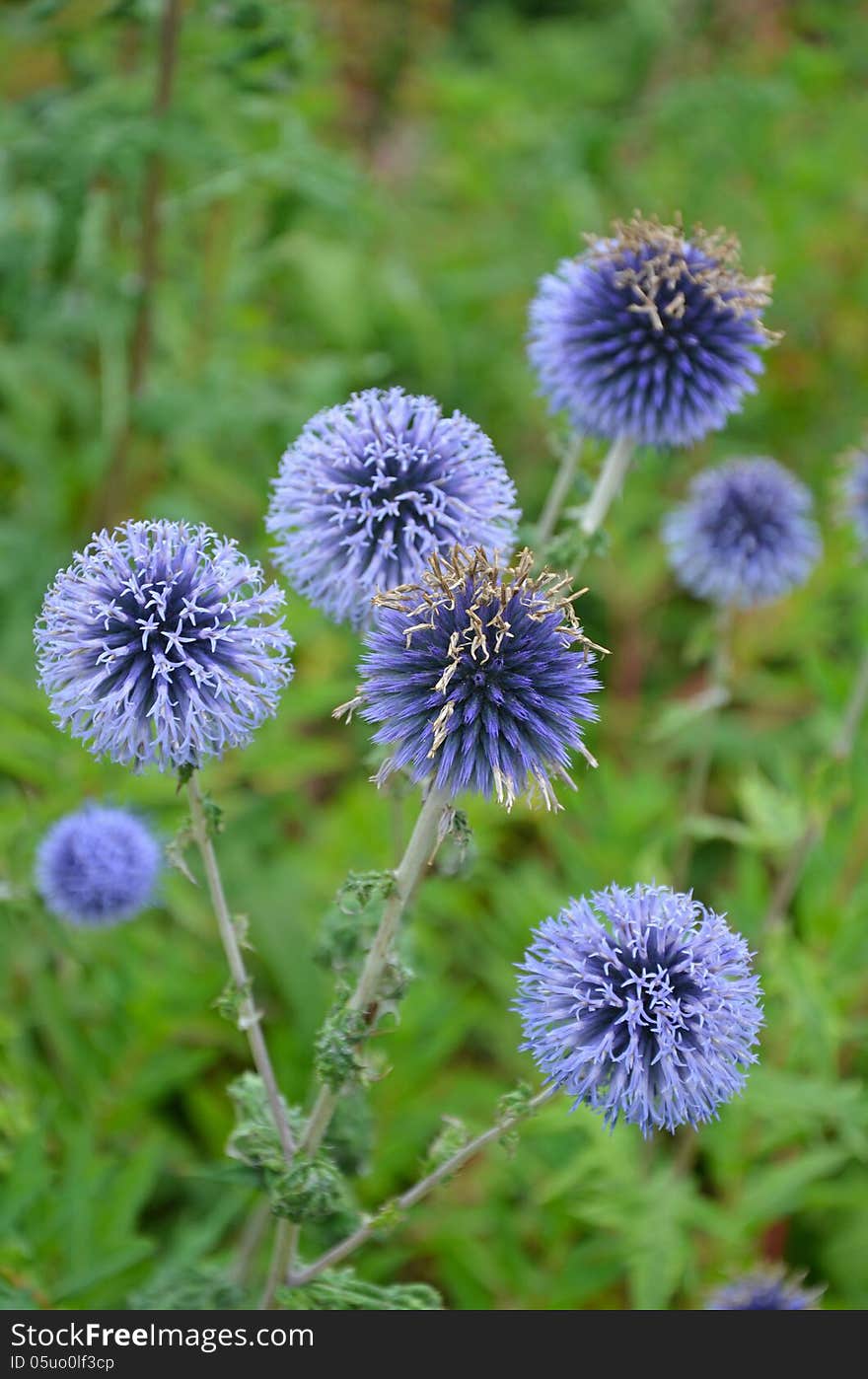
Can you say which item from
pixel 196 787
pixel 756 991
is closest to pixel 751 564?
pixel 756 991

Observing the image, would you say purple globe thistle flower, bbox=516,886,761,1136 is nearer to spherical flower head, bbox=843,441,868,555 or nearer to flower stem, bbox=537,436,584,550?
flower stem, bbox=537,436,584,550

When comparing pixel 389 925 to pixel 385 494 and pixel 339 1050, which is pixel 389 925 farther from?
pixel 385 494

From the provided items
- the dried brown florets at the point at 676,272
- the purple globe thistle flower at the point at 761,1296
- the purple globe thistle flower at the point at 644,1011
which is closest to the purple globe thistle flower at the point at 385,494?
the dried brown florets at the point at 676,272

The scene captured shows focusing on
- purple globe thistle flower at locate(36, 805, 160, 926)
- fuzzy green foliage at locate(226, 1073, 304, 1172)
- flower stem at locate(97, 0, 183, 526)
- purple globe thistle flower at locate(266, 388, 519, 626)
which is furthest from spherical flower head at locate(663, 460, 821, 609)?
fuzzy green foliage at locate(226, 1073, 304, 1172)

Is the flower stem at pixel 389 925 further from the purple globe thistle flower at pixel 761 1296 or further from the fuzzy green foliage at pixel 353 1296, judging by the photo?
the purple globe thistle flower at pixel 761 1296

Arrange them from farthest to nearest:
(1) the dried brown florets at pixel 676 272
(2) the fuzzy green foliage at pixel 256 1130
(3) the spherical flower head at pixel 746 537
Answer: (3) the spherical flower head at pixel 746 537
(1) the dried brown florets at pixel 676 272
(2) the fuzzy green foliage at pixel 256 1130

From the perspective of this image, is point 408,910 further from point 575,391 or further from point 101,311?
point 101,311

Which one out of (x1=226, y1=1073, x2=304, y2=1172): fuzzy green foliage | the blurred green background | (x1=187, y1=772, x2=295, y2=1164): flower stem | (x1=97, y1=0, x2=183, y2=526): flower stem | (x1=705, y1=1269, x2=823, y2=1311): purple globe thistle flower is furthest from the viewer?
(x1=97, y1=0, x2=183, y2=526): flower stem
